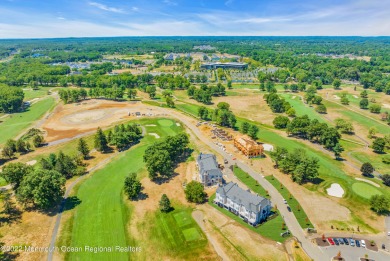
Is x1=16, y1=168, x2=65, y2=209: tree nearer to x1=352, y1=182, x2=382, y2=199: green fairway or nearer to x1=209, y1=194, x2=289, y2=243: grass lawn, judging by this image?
x1=209, y1=194, x2=289, y2=243: grass lawn

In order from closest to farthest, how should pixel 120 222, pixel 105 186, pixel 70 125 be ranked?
pixel 120 222 → pixel 105 186 → pixel 70 125

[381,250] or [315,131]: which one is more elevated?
[315,131]

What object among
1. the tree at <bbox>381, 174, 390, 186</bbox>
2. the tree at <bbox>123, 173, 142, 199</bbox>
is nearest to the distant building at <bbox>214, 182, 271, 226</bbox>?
the tree at <bbox>123, 173, 142, 199</bbox>

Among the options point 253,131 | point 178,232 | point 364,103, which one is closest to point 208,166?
point 178,232

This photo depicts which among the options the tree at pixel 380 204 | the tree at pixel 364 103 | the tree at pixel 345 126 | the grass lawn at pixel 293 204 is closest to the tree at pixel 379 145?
the tree at pixel 345 126

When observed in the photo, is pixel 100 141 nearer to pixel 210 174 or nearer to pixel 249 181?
pixel 210 174

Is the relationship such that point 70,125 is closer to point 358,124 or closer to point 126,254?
point 126,254

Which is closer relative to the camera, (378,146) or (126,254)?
(126,254)

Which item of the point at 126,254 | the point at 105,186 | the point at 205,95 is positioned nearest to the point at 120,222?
the point at 126,254
